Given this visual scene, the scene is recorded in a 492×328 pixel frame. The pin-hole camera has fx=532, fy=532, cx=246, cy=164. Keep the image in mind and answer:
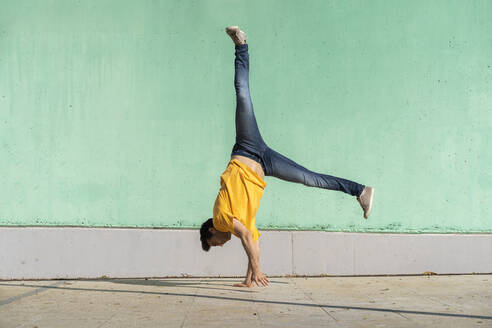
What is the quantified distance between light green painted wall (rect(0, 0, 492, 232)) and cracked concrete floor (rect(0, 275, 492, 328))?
3.53ft

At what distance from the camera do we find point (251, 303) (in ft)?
16.5

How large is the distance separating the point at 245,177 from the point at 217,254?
2052 mm

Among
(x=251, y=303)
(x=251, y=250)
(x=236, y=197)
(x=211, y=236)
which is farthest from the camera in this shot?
(x=211, y=236)

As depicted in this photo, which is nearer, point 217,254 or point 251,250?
point 251,250

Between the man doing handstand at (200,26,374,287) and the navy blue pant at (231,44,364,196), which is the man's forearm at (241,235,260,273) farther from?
the navy blue pant at (231,44,364,196)

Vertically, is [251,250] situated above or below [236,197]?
below

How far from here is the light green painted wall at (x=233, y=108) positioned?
7.57m

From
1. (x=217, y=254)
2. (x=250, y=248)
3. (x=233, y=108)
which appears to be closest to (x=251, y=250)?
(x=250, y=248)

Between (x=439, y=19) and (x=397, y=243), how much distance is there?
3.39 meters

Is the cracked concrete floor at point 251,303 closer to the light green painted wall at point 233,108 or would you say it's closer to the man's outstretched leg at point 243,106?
the light green painted wall at point 233,108

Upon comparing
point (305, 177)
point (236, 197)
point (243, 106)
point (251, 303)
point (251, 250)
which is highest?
point (243, 106)

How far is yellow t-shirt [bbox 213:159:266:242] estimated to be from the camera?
579cm

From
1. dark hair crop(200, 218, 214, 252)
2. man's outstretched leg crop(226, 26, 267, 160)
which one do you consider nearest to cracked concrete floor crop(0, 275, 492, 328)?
dark hair crop(200, 218, 214, 252)

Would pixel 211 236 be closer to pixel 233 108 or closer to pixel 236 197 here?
pixel 236 197
